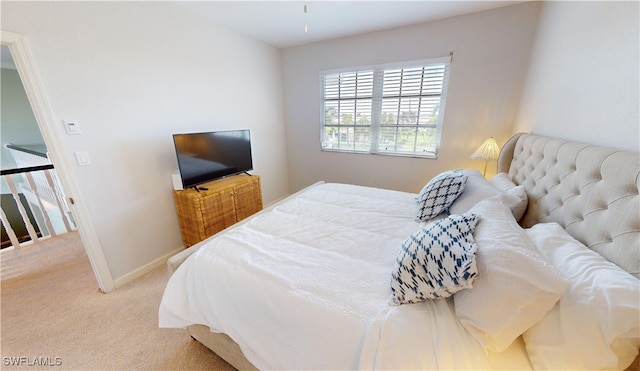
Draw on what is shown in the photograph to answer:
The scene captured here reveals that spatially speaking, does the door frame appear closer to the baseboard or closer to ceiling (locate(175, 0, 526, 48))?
the baseboard

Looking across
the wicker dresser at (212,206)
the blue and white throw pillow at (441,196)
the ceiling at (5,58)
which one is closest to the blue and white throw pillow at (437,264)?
the blue and white throw pillow at (441,196)

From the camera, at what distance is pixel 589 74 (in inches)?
48.6

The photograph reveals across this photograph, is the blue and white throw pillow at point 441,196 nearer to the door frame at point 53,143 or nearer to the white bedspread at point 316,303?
the white bedspread at point 316,303

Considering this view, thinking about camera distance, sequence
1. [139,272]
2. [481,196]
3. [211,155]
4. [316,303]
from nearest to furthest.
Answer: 1. [316,303]
2. [481,196]
3. [139,272]
4. [211,155]

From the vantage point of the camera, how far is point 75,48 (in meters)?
1.61

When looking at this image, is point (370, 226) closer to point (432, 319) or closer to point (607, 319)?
point (432, 319)

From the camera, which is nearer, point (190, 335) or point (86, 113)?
point (190, 335)

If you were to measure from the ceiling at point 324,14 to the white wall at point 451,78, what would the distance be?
0.15 metres

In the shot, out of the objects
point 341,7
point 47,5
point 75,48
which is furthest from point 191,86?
point 341,7

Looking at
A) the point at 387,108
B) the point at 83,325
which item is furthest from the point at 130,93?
the point at 387,108

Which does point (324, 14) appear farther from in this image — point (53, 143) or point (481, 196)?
point (53, 143)

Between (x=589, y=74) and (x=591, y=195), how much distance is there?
811 mm

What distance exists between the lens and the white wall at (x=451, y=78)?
7.46ft

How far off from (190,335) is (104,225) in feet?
4.13
